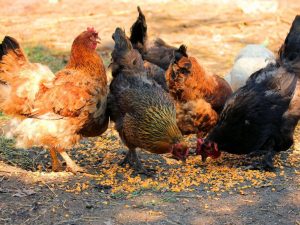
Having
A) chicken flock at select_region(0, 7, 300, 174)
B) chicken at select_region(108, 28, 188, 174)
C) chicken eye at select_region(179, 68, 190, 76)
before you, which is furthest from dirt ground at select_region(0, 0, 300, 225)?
chicken eye at select_region(179, 68, 190, 76)

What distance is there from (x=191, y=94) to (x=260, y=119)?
0.93 meters

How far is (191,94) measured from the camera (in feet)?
19.6

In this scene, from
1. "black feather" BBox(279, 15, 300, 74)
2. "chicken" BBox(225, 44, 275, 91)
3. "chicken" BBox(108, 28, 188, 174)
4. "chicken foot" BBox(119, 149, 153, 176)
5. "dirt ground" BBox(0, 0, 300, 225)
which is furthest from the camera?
"chicken" BBox(225, 44, 275, 91)

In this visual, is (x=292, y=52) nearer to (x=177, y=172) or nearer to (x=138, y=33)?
(x=177, y=172)

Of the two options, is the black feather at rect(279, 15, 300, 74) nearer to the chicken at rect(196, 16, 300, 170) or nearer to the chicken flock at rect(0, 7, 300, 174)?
the chicken flock at rect(0, 7, 300, 174)

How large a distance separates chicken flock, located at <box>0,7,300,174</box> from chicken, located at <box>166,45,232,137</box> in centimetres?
1

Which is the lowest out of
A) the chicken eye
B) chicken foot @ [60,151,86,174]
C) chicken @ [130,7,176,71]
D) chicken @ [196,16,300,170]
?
chicken foot @ [60,151,86,174]

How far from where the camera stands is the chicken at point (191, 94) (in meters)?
5.93

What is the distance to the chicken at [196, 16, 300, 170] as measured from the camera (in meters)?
5.35

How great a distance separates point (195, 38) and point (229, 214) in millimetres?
6900

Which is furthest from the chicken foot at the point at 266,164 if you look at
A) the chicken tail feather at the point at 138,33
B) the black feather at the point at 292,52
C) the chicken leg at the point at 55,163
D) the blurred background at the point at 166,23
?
the blurred background at the point at 166,23

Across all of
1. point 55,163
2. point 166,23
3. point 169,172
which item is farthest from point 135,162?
point 166,23

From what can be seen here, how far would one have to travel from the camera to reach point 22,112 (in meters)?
5.07

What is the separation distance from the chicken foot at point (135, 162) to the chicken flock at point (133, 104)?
10 mm
